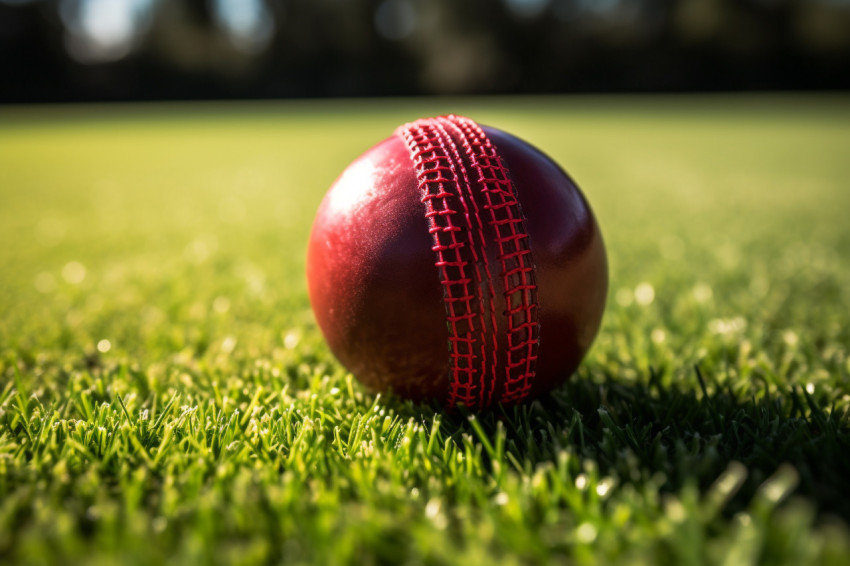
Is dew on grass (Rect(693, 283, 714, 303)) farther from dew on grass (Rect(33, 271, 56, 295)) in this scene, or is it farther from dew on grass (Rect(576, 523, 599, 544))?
dew on grass (Rect(33, 271, 56, 295))

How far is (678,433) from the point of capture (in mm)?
1973

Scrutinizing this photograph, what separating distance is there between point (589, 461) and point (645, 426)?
365 mm

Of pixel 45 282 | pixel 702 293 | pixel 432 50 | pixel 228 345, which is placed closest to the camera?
pixel 228 345

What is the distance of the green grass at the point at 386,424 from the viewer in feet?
4.74

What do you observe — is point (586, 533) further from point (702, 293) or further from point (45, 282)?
point (45, 282)

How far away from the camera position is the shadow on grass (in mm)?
1683

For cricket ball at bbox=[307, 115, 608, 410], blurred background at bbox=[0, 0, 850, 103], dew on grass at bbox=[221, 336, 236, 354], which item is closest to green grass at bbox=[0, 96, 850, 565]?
dew on grass at bbox=[221, 336, 236, 354]

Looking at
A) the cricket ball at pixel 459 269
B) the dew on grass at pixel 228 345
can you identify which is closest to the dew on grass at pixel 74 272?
the dew on grass at pixel 228 345

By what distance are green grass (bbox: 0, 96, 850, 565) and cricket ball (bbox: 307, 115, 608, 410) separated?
0.53ft

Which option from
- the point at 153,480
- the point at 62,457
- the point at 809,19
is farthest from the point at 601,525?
the point at 809,19

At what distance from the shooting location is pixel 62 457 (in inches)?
71.0

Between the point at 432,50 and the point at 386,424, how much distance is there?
147ft

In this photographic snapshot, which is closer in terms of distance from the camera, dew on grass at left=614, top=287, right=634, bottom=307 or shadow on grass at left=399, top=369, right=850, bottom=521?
shadow on grass at left=399, top=369, right=850, bottom=521

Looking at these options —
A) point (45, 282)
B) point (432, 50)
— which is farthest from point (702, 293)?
point (432, 50)
